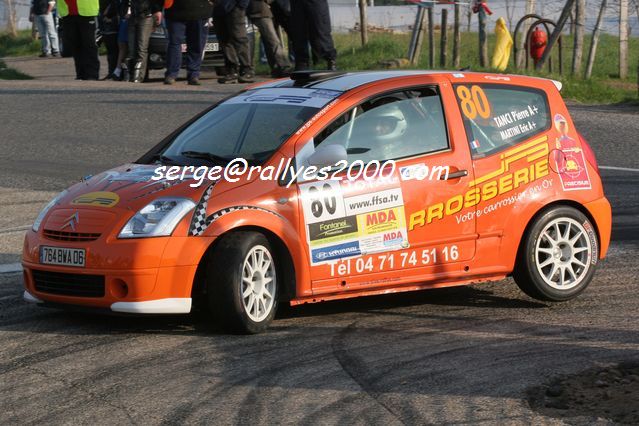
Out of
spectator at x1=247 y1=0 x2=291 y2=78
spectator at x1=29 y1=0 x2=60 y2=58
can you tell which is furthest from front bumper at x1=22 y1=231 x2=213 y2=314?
spectator at x1=29 y1=0 x2=60 y2=58

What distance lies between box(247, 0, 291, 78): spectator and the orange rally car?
34.5ft

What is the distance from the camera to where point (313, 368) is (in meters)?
6.41

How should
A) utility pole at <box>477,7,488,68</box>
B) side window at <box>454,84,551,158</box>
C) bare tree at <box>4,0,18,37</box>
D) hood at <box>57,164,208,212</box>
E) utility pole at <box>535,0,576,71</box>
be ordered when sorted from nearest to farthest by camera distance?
hood at <box>57,164,208,212</box> → side window at <box>454,84,551,158</box> → utility pole at <box>535,0,576,71</box> → utility pole at <box>477,7,488,68</box> → bare tree at <box>4,0,18,37</box>

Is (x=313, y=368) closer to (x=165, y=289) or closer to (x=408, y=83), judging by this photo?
(x=165, y=289)

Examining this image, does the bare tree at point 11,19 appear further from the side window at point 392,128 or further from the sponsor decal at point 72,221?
the sponsor decal at point 72,221

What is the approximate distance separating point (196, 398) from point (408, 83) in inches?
117

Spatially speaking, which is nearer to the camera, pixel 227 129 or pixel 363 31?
pixel 227 129

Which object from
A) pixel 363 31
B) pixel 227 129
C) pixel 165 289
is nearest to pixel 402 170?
pixel 227 129

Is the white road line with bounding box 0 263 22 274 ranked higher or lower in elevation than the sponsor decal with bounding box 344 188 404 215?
lower

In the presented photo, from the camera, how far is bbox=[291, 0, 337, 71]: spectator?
16.8 meters

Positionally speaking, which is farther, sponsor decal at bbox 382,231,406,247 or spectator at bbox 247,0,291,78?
spectator at bbox 247,0,291,78

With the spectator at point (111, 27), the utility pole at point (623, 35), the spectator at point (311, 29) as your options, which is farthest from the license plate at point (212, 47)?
the utility pole at point (623, 35)

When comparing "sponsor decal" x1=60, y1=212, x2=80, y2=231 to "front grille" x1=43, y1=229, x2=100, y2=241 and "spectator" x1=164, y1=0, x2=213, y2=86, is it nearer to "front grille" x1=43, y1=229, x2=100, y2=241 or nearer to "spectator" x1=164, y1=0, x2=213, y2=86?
"front grille" x1=43, y1=229, x2=100, y2=241

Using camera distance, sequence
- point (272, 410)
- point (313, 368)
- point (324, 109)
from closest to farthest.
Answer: point (272, 410) < point (313, 368) < point (324, 109)
